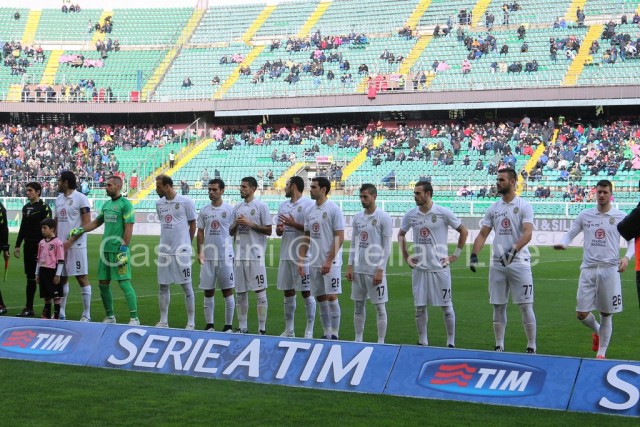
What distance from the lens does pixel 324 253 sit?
40.3ft

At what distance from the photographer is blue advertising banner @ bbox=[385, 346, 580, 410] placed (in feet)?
27.3

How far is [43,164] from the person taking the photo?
163ft

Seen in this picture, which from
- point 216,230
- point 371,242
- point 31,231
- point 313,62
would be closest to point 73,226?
point 31,231

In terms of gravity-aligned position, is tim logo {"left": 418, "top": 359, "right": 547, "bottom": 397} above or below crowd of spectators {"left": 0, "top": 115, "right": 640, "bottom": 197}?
below

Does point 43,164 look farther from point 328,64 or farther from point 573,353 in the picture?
point 573,353

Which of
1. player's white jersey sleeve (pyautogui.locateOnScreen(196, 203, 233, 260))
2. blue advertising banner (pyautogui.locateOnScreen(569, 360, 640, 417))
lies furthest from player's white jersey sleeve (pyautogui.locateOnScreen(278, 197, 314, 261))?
blue advertising banner (pyautogui.locateOnScreen(569, 360, 640, 417))

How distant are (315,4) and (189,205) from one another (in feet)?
161

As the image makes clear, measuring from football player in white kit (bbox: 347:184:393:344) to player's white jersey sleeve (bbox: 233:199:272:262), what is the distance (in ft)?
4.95

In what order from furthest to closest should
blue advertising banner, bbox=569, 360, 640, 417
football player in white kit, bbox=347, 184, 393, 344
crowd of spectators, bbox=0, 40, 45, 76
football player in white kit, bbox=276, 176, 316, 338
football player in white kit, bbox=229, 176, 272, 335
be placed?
crowd of spectators, bbox=0, 40, 45, 76 < football player in white kit, bbox=229, 176, 272, 335 < football player in white kit, bbox=276, 176, 316, 338 < football player in white kit, bbox=347, 184, 393, 344 < blue advertising banner, bbox=569, 360, 640, 417

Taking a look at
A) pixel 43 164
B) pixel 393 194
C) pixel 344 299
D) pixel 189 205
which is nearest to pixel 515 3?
pixel 393 194

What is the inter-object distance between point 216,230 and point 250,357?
3857mm

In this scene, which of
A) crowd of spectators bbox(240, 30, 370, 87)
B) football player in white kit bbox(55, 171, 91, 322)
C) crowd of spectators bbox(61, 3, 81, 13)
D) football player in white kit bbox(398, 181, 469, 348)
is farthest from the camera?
crowd of spectators bbox(61, 3, 81, 13)

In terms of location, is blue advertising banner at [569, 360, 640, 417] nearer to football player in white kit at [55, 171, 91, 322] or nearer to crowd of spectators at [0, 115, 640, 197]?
football player in white kit at [55, 171, 91, 322]

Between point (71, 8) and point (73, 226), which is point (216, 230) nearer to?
point (73, 226)
